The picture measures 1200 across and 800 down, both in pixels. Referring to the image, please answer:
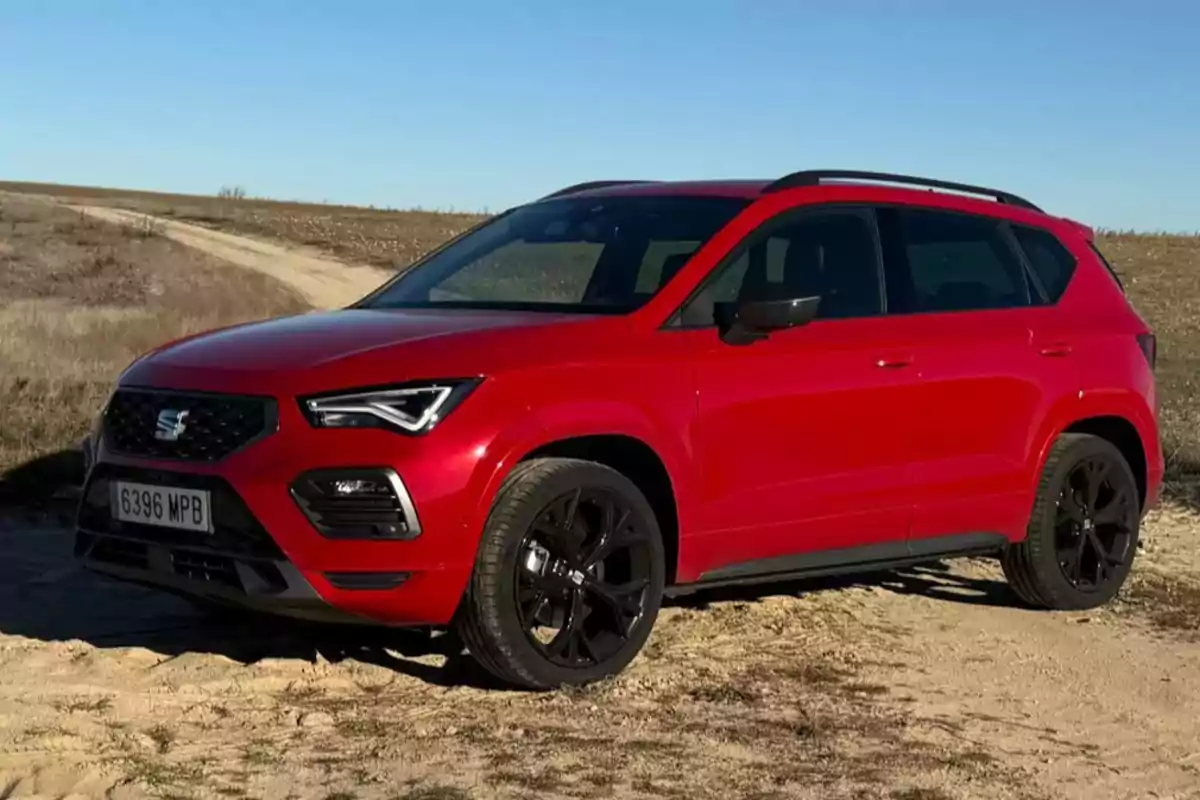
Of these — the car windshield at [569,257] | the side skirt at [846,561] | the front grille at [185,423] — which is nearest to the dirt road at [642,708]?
the side skirt at [846,561]

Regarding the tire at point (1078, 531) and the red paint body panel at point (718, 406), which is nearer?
the red paint body panel at point (718, 406)

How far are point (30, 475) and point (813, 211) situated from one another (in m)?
5.06

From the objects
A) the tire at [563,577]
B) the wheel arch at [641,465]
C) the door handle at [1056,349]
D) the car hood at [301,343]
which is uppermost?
the door handle at [1056,349]

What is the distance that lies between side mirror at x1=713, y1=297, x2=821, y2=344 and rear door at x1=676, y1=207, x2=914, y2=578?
43 millimetres

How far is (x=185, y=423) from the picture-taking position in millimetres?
5504

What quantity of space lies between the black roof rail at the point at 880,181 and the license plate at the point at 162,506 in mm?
2569

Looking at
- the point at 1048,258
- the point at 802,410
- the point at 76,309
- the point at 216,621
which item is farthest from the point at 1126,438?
the point at 76,309

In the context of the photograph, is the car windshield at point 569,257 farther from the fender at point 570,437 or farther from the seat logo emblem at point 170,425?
the seat logo emblem at point 170,425

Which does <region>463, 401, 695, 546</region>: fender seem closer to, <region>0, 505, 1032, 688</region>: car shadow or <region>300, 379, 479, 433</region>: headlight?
<region>300, 379, 479, 433</region>: headlight

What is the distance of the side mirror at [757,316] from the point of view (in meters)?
6.02

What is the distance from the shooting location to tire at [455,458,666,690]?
17.8 feet

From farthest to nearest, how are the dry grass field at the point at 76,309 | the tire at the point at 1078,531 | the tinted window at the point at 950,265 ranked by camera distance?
the dry grass field at the point at 76,309 → the tire at the point at 1078,531 → the tinted window at the point at 950,265

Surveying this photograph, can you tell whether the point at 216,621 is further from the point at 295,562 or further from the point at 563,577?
the point at 563,577

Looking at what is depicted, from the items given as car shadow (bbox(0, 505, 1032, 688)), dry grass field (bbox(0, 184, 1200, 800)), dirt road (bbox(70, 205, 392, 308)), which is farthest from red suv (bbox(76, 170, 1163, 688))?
dirt road (bbox(70, 205, 392, 308))
